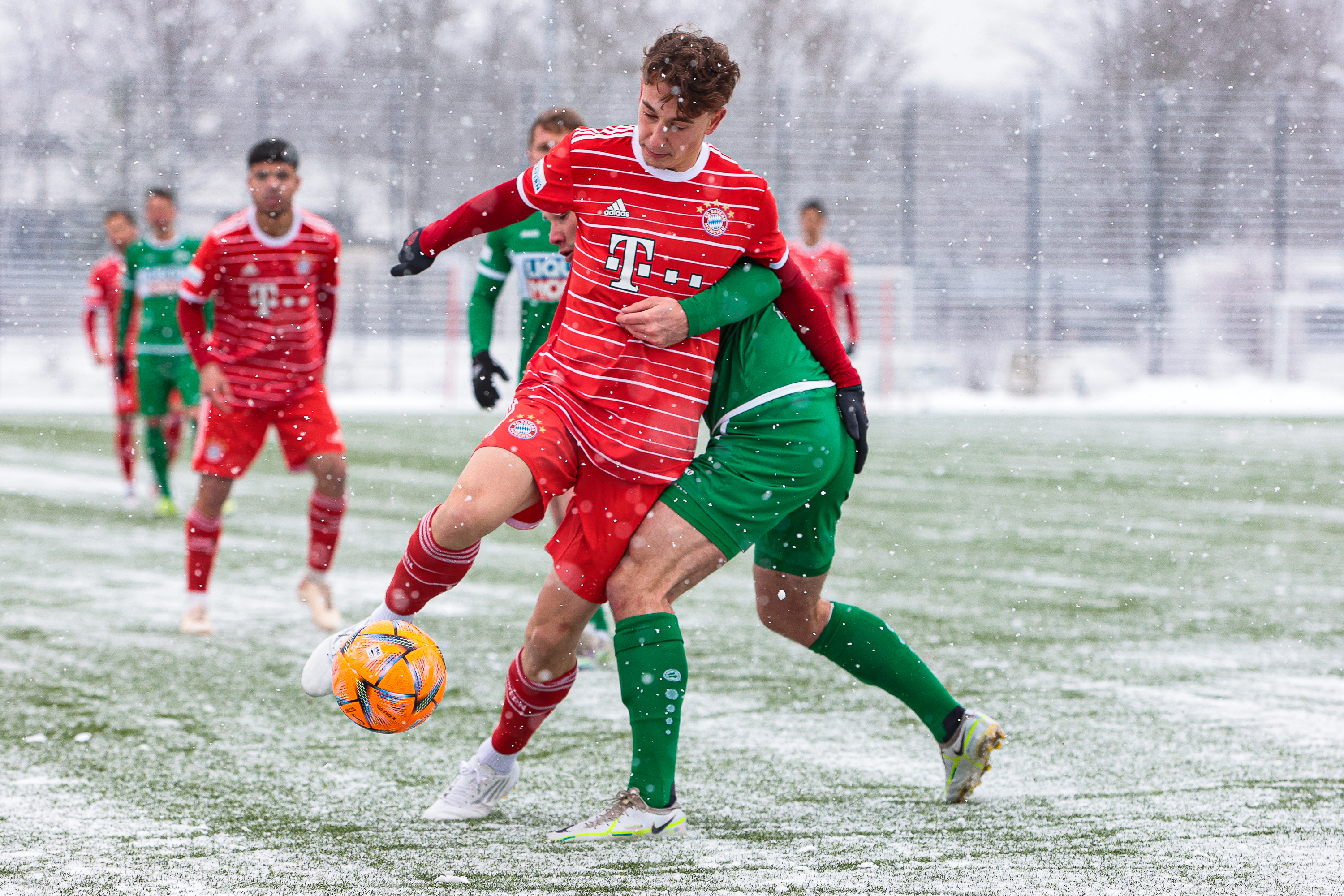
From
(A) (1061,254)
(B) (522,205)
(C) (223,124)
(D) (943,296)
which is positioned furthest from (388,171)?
(B) (522,205)

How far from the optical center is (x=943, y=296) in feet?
70.4

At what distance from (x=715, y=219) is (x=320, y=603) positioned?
10.2 ft

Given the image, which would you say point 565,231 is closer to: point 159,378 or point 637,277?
point 637,277

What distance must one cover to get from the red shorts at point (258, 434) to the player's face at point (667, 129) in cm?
285

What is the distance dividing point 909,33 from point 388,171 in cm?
1028

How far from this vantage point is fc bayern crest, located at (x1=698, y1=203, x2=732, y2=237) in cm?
327

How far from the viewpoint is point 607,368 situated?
10.7ft

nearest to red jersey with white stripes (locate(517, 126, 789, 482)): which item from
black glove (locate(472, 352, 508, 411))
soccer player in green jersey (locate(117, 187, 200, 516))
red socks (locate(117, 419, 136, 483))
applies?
black glove (locate(472, 352, 508, 411))

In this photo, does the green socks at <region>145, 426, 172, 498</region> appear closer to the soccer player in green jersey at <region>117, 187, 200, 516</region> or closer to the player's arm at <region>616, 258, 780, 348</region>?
the soccer player in green jersey at <region>117, 187, 200, 516</region>

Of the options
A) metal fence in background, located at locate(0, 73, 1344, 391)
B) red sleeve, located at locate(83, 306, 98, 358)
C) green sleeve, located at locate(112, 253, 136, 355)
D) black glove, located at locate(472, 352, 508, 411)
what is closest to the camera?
black glove, located at locate(472, 352, 508, 411)

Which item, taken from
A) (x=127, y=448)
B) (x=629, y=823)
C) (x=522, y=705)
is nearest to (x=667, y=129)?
(x=522, y=705)

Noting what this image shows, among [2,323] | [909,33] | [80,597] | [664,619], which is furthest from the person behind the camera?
[909,33]

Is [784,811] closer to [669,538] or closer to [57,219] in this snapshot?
[669,538]

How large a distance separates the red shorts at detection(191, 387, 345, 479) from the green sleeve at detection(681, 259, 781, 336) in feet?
9.14
